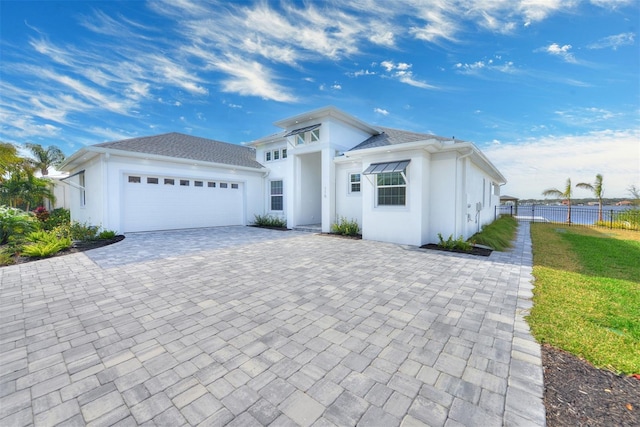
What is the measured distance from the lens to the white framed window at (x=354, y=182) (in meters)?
11.8

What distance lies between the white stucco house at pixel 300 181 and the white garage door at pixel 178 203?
5 centimetres

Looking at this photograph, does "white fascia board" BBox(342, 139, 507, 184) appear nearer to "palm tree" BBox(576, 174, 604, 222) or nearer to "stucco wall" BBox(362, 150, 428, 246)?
A: "stucco wall" BBox(362, 150, 428, 246)

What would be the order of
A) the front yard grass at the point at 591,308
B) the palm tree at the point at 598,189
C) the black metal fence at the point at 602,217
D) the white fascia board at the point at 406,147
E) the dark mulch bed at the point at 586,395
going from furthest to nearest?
the palm tree at the point at 598,189 < the black metal fence at the point at 602,217 < the white fascia board at the point at 406,147 < the front yard grass at the point at 591,308 < the dark mulch bed at the point at 586,395

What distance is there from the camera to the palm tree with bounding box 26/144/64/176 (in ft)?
82.2

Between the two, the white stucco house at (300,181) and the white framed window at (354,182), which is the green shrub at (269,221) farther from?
the white framed window at (354,182)

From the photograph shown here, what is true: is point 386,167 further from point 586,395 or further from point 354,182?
point 586,395

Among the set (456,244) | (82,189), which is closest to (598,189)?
(456,244)

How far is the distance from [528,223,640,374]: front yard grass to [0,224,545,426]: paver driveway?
0.31 m

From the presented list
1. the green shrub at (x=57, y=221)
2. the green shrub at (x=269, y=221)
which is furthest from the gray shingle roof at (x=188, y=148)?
the green shrub at (x=57, y=221)

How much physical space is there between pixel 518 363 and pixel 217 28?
1248 cm

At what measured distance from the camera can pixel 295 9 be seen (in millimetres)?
9062

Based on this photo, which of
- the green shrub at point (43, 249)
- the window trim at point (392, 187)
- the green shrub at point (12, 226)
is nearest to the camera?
the green shrub at point (43, 249)

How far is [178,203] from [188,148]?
3648 mm

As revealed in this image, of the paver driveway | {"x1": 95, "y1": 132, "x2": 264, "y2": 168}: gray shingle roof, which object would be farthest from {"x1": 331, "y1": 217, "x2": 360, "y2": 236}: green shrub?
{"x1": 95, "y1": 132, "x2": 264, "y2": 168}: gray shingle roof
